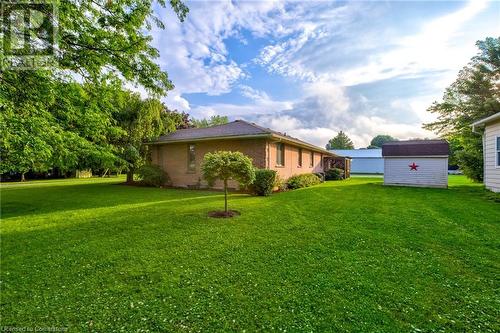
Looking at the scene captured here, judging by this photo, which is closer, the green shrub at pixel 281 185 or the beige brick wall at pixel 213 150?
the beige brick wall at pixel 213 150

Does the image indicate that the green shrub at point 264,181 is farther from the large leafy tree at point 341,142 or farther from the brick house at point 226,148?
the large leafy tree at point 341,142

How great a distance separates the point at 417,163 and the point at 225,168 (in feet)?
46.1

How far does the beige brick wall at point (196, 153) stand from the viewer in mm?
13430

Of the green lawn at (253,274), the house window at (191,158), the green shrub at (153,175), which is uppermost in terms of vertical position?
the house window at (191,158)

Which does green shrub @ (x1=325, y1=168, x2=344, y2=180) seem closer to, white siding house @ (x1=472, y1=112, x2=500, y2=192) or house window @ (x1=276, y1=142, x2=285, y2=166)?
house window @ (x1=276, y1=142, x2=285, y2=166)

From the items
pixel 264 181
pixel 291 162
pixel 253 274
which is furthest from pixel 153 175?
pixel 253 274

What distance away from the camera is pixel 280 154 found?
15312 mm

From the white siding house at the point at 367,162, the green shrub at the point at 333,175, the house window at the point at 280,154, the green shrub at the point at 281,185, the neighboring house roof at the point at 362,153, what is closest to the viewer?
the green shrub at the point at 281,185

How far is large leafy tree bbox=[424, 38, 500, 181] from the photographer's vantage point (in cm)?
1692

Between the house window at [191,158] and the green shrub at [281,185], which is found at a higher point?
the house window at [191,158]

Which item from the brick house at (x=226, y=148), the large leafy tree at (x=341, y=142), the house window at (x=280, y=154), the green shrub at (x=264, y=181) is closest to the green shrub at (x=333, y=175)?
the brick house at (x=226, y=148)

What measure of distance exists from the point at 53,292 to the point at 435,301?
16.7ft

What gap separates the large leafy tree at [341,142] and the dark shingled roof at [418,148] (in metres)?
60.4

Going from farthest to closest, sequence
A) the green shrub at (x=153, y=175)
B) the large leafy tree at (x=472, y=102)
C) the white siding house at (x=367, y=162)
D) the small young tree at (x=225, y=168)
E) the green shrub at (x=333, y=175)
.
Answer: the white siding house at (x=367, y=162) → the green shrub at (x=333, y=175) → the large leafy tree at (x=472, y=102) → the green shrub at (x=153, y=175) → the small young tree at (x=225, y=168)
